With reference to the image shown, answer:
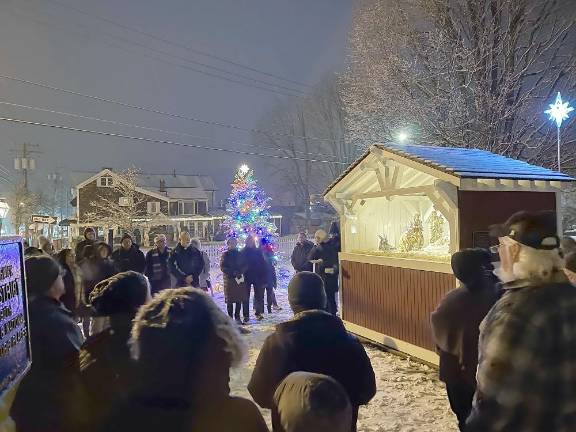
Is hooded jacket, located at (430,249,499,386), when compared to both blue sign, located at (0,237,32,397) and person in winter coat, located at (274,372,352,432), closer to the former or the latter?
person in winter coat, located at (274,372,352,432)

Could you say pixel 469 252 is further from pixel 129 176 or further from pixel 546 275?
pixel 129 176

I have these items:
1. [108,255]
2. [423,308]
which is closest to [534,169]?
[423,308]

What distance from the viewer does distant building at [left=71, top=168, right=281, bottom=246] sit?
143ft

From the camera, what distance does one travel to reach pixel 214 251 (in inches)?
996

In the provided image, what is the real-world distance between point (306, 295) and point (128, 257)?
7416 mm

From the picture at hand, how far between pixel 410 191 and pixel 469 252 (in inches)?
138

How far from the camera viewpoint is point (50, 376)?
2.76 m

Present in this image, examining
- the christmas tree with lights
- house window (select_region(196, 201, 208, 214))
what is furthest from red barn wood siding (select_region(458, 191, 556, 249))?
house window (select_region(196, 201, 208, 214))

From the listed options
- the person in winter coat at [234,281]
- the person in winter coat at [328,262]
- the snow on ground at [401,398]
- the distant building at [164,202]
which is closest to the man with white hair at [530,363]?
the snow on ground at [401,398]

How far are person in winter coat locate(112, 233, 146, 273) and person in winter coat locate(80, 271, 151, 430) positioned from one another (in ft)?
22.6

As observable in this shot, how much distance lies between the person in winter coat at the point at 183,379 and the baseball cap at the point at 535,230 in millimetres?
1450

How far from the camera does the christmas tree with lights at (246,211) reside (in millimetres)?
19734

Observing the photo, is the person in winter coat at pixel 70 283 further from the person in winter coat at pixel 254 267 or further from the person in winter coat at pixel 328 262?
the person in winter coat at pixel 328 262

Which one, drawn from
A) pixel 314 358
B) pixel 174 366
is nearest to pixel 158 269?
pixel 314 358
